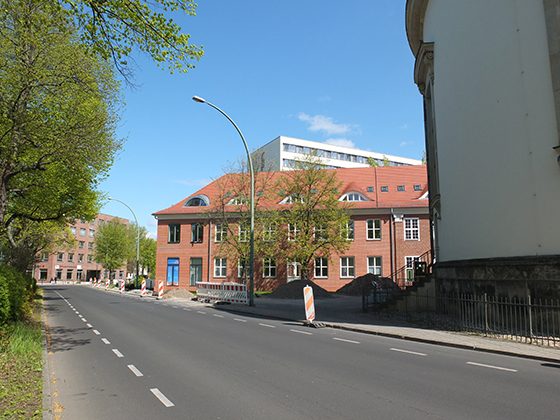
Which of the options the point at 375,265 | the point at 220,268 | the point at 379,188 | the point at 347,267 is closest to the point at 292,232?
the point at 347,267

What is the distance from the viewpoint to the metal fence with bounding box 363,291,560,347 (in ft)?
34.6

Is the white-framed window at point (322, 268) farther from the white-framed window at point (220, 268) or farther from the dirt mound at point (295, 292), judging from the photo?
the white-framed window at point (220, 268)

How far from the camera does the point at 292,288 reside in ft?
97.6

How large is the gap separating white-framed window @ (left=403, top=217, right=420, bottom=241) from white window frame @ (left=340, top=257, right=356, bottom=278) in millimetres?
5003

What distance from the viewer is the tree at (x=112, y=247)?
7325cm

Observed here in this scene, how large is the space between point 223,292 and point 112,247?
183ft

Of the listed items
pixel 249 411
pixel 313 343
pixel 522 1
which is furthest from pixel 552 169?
pixel 249 411

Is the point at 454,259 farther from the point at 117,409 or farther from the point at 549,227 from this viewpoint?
the point at 117,409

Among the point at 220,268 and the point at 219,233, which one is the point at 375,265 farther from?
the point at 220,268

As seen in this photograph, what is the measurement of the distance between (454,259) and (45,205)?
19.1m

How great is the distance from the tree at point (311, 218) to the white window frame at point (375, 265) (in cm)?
327

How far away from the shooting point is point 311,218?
33375 mm

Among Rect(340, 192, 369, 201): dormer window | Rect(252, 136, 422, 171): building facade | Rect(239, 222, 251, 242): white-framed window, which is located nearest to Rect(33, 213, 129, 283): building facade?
Rect(252, 136, 422, 171): building facade

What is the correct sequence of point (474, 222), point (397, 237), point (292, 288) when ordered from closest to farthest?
point (474, 222) → point (292, 288) → point (397, 237)
